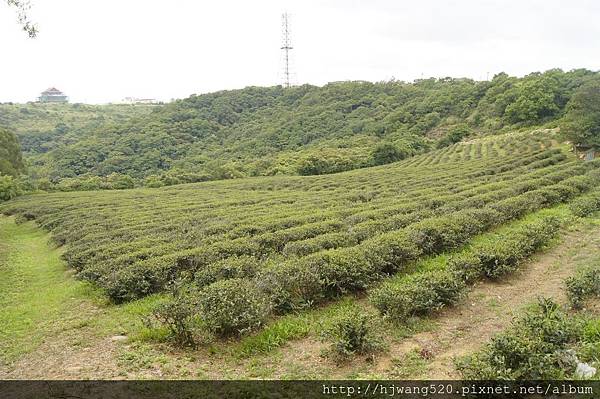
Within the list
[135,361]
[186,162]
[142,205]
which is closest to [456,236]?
[135,361]

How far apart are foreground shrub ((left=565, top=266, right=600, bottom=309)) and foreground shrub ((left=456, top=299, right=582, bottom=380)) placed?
2.01m

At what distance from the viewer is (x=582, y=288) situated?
8688mm

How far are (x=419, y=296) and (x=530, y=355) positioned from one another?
3141 mm

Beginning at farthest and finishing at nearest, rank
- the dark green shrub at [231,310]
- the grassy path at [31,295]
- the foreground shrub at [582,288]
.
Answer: the grassy path at [31,295] < the foreground shrub at [582,288] < the dark green shrub at [231,310]

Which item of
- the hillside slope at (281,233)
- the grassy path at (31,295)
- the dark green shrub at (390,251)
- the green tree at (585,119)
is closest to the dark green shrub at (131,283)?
the hillside slope at (281,233)

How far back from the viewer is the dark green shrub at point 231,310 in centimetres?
827

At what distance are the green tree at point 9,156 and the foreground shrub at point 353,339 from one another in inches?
2123

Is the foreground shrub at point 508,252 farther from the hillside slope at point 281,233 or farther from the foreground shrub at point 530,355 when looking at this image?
the foreground shrub at point 530,355

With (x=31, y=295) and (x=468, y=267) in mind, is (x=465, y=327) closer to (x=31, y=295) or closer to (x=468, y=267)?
(x=468, y=267)

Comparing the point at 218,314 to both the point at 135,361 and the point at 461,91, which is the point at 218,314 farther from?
the point at 461,91

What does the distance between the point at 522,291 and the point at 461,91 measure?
4096 inches

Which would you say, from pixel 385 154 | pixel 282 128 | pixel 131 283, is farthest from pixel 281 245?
pixel 282 128

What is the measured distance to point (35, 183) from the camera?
187 ft

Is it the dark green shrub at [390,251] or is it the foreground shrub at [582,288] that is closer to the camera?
the foreground shrub at [582,288]
